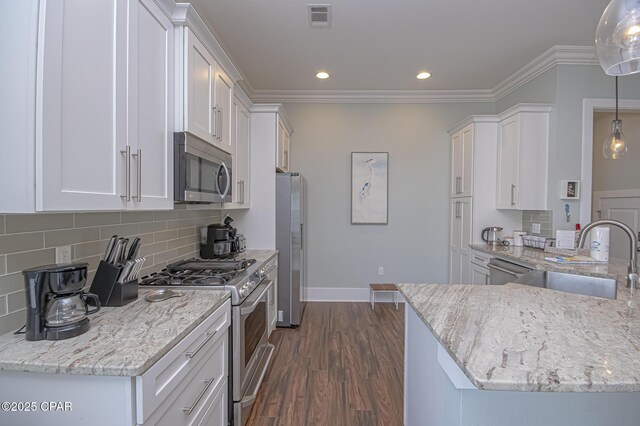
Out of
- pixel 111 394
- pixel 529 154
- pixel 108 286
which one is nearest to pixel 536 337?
pixel 111 394

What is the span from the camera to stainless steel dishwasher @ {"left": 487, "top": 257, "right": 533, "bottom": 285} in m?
2.88

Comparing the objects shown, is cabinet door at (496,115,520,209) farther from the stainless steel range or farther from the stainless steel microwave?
the stainless steel microwave

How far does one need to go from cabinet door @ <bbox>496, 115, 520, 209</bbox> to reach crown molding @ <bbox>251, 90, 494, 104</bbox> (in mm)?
927

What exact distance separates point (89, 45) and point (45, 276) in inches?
32.2

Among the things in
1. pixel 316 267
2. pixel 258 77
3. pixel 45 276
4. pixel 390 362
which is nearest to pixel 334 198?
pixel 316 267

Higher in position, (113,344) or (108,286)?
Answer: (108,286)

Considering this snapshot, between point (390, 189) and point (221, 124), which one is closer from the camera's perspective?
point (221, 124)

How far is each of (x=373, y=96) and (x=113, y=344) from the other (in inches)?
167

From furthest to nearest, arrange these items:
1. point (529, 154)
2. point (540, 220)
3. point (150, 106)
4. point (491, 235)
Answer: point (491, 235) < point (540, 220) < point (529, 154) < point (150, 106)

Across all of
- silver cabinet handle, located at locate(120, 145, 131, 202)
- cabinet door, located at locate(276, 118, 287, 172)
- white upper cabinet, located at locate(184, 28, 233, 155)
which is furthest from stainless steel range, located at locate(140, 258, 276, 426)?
cabinet door, located at locate(276, 118, 287, 172)

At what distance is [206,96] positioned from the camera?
2.13 meters

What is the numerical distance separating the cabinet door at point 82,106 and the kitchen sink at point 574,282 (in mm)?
2625

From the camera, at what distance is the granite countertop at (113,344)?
96 centimetres

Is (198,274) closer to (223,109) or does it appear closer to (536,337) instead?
(223,109)
